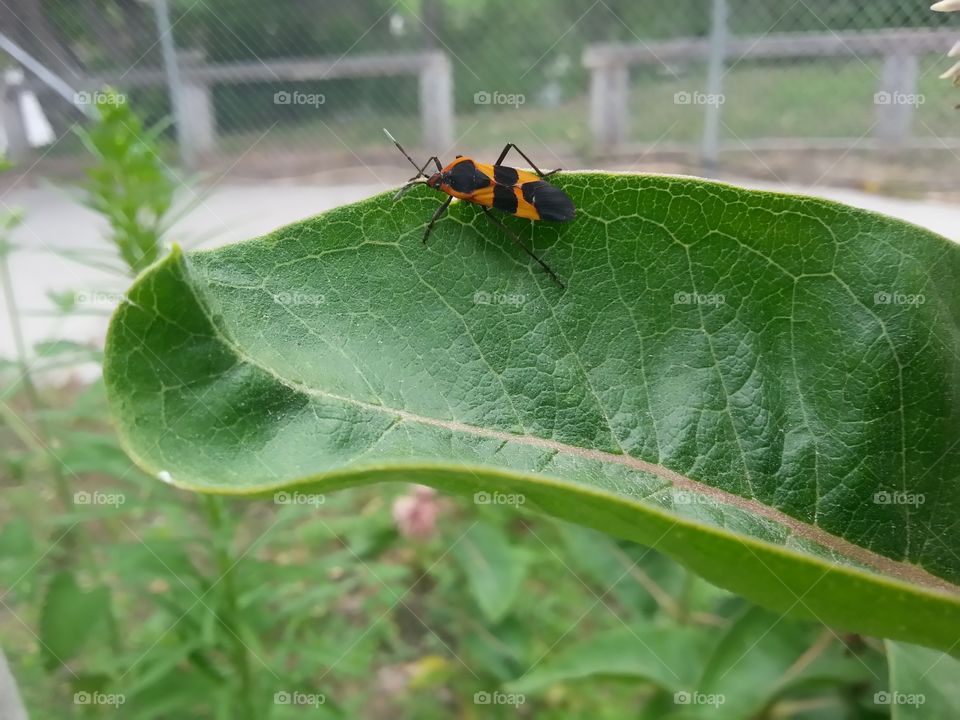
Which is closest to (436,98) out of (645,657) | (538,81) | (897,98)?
(538,81)

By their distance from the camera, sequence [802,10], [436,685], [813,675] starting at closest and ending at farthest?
[813,675]
[436,685]
[802,10]

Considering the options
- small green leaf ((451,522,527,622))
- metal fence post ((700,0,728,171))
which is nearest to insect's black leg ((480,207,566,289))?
small green leaf ((451,522,527,622))

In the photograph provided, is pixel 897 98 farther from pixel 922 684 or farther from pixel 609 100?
pixel 922 684

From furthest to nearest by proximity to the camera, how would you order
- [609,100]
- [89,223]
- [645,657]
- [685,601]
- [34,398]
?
[609,100], [89,223], [34,398], [685,601], [645,657]

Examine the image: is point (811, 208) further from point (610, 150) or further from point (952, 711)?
point (610, 150)

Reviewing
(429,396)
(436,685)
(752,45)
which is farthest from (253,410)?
(752,45)

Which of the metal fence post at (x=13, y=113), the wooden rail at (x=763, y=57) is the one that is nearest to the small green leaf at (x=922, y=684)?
the metal fence post at (x=13, y=113)

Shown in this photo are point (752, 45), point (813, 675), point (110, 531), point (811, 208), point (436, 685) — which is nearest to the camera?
point (811, 208)

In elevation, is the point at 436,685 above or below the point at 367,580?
below
